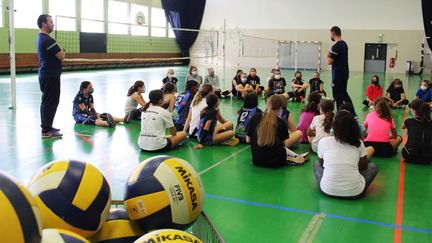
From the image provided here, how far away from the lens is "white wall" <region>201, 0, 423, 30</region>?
90.2 ft

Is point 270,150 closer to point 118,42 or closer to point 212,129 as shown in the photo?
point 212,129

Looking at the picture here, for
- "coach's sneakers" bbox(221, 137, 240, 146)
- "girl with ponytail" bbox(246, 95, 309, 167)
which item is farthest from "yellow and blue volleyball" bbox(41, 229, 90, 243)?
"coach's sneakers" bbox(221, 137, 240, 146)

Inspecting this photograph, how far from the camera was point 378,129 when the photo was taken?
20.9 feet

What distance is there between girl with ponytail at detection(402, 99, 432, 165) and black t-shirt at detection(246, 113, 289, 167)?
5.87 feet

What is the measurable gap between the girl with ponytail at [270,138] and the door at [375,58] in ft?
82.0

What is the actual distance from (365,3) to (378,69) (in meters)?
4.35

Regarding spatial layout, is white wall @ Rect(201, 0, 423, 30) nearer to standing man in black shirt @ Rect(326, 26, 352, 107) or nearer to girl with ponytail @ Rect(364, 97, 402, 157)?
standing man in black shirt @ Rect(326, 26, 352, 107)

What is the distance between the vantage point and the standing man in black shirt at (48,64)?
265 inches

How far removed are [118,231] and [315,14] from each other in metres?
29.1

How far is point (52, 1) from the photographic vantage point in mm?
22172

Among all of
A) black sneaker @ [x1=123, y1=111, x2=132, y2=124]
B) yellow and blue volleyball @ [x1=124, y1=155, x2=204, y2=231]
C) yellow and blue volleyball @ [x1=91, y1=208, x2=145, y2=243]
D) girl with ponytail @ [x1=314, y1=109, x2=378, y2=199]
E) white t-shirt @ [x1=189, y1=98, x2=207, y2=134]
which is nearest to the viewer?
yellow and blue volleyball @ [x1=91, y1=208, x2=145, y2=243]

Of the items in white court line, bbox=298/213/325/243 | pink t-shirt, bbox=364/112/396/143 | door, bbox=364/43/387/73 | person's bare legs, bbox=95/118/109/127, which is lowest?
white court line, bbox=298/213/325/243

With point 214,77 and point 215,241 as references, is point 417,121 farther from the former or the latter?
point 214,77

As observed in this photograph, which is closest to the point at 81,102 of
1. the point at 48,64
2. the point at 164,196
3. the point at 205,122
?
the point at 48,64
